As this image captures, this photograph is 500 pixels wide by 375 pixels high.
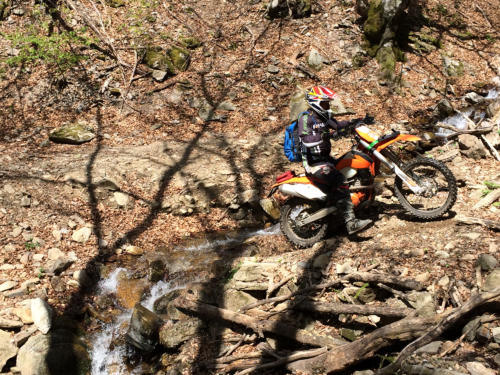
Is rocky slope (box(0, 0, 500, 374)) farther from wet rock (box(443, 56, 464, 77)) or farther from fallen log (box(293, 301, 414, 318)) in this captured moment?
fallen log (box(293, 301, 414, 318))

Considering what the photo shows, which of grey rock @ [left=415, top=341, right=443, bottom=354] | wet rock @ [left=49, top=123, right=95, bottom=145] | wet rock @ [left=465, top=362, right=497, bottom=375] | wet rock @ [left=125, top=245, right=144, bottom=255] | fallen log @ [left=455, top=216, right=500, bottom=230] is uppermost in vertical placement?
wet rock @ [left=49, top=123, right=95, bottom=145]

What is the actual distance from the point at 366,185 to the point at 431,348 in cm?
309

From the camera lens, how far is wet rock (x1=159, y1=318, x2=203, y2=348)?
5898 mm

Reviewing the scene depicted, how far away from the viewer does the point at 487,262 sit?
181 inches

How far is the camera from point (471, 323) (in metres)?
4.04

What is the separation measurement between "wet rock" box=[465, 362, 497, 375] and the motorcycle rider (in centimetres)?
283

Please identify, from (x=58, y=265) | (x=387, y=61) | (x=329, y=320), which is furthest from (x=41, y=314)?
(x=387, y=61)

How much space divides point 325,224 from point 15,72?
10706 mm

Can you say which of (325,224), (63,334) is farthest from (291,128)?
(63,334)

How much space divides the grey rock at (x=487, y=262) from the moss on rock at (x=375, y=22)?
36.3ft

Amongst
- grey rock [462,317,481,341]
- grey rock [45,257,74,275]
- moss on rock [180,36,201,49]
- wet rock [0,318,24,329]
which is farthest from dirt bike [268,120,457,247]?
moss on rock [180,36,201,49]

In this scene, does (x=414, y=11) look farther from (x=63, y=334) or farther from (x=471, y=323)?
(x=63, y=334)

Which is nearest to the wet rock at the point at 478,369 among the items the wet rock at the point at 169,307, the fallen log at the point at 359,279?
the fallen log at the point at 359,279

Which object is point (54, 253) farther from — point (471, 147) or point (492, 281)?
point (471, 147)
